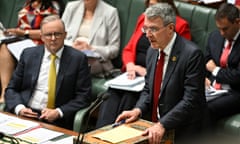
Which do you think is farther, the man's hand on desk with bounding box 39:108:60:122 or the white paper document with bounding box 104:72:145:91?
the white paper document with bounding box 104:72:145:91

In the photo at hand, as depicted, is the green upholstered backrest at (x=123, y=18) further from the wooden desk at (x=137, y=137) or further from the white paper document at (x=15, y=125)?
the wooden desk at (x=137, y=137)

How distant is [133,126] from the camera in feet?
12.1

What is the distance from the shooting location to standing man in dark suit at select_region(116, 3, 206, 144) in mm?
3893

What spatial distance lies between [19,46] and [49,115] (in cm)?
146

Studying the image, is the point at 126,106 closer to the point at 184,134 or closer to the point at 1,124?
the point at 184,134

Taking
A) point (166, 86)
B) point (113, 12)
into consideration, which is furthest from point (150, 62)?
point (113, 12)

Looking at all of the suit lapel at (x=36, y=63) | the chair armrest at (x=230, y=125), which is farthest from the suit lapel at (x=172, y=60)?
the suit lapel at (x=36, y=63)

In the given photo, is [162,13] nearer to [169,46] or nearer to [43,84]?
[169,46]

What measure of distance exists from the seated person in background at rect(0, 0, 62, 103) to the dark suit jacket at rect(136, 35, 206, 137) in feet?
6.32

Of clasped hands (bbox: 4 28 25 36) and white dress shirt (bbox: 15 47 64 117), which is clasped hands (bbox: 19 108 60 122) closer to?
white dress shirt (bbox: 15 47 64 117)

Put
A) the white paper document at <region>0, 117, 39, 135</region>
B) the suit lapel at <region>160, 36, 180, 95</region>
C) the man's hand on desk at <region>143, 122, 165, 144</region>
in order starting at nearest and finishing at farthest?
the man's hand on desk at <region>143, 122, 165, 144</region>
the white paper document at <region>0, 117, 39, 135</region>
the suit lapel at <region>160, 36, 180, 95</region>

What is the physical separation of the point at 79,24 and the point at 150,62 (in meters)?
1.65

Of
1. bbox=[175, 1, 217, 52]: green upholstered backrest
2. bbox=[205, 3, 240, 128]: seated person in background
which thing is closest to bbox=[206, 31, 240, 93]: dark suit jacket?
bbox=[205, 3, 240, 128]: seated person in background

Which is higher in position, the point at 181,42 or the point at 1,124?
the point at 181,42
